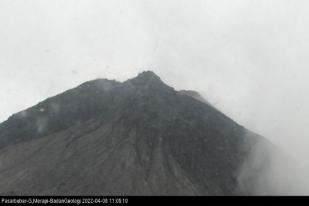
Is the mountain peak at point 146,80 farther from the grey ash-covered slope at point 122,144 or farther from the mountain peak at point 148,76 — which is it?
the grey ash-covered slope at point 122,144

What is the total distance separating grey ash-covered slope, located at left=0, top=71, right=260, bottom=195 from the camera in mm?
129250

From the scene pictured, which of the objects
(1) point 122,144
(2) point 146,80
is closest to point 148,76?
(2) point 146,80

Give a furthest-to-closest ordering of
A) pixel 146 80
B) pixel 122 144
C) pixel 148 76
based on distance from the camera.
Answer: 1. pixel 148 76
2. pixel 146 80
3. pixel 122 144

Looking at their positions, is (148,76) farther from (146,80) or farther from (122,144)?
(122,144)

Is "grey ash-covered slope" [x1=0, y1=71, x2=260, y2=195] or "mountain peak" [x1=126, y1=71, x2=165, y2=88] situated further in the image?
"mountain peak" [x1=126, y1=71, x2=165, y2=88]

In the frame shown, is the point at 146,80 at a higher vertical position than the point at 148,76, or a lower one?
lower

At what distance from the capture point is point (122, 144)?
14750 centimetres

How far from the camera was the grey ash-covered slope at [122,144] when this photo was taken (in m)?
129

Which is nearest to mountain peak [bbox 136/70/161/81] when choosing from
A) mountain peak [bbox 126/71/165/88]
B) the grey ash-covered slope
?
mountain peak [bbox 126/71/165/88]

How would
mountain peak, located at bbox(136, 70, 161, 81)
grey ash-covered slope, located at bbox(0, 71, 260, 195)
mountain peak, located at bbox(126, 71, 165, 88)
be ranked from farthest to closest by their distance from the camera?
mountain peak, located at bbox(136, 70, 161, 81) → mountain peak, located at bbox(126, 71, 165, 88) → grey ash-covered slope, located at bbox(0, 71, 260, 195)

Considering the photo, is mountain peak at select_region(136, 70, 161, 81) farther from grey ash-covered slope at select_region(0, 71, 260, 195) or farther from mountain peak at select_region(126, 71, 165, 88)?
grey ash-covered slope at select_region(0, 71, 260, 195)

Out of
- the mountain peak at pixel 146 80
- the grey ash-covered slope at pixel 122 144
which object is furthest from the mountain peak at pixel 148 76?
the grey ash-covered slope at pixel 122 144

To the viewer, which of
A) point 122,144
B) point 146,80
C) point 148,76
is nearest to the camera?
point 122,144
